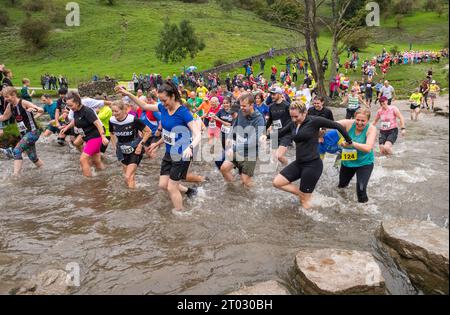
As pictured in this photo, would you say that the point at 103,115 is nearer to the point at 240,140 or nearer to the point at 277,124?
the point at 240,140

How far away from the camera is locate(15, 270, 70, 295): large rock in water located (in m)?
3.74

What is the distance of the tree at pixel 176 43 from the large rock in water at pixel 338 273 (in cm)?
3964

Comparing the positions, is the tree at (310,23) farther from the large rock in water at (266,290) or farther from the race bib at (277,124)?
the large rock in water at (266,290)

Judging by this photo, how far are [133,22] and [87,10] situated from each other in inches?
434

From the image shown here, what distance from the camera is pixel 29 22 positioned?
172 ft

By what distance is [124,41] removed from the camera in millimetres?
52469

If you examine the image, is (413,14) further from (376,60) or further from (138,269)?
(138,269)

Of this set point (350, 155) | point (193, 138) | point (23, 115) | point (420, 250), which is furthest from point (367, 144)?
point (23, 115)

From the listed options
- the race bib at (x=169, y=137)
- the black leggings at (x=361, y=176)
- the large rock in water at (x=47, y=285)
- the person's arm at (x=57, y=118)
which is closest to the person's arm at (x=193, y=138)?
the race bib at (x=169, y=137)

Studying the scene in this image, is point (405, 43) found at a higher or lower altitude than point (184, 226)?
higher

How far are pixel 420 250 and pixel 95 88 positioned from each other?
90.3ft

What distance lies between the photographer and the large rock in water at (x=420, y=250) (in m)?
3.71
